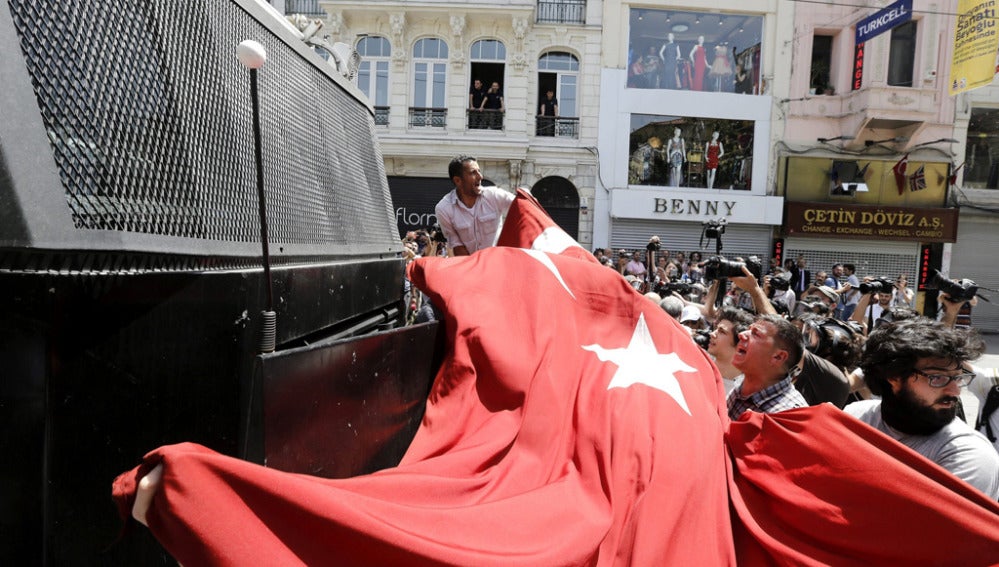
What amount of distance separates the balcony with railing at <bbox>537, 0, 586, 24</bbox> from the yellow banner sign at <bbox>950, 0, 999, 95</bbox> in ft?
29.0

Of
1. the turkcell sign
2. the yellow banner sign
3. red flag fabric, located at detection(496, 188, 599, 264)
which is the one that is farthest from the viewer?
the turkcell sign

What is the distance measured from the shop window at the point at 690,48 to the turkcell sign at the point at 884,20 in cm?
279

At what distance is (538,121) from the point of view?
1919 cm

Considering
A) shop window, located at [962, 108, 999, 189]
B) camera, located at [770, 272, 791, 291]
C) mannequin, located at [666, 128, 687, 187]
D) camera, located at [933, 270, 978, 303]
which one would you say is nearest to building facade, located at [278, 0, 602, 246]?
mannequin, located at [666, 128, 687, 187]

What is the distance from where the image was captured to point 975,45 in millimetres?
13633

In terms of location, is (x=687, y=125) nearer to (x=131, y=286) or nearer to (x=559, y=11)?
(x=559, y=11)

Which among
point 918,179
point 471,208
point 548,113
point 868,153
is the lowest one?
point 471,208

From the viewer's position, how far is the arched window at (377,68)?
61.6 feet

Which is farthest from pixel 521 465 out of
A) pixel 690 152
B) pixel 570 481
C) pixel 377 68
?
pixel 690 152

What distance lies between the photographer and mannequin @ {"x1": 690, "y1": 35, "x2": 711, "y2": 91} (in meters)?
19.4

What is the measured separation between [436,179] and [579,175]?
3.88 metres

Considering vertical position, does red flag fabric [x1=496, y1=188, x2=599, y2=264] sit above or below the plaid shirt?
above

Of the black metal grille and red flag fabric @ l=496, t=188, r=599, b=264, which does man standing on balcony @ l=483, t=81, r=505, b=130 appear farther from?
the black metal grille

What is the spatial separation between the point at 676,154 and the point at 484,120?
17.6 feet
